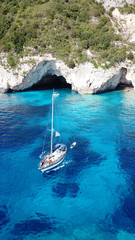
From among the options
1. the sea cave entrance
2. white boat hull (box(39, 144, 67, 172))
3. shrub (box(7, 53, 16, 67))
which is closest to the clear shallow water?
white boat hull (box(39, 144, 67, 172))

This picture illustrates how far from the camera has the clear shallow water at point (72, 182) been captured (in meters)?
14.3

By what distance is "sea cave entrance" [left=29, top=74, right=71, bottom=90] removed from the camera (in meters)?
69.6

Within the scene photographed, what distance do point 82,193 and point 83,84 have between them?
41.4 meters

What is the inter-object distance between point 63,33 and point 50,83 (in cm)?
2189

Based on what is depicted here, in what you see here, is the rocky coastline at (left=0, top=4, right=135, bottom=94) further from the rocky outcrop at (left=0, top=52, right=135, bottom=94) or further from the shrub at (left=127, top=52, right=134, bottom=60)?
the shrub at (left=127, top=52, right=134, bottom=60)

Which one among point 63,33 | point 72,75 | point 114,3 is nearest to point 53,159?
point 72,75

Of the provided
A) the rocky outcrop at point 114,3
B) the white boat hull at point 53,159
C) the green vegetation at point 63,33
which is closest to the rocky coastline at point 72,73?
the green vegetation at point 63,33

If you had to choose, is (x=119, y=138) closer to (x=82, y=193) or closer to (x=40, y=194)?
(x=82, y=193)

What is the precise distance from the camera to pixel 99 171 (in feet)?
68.9

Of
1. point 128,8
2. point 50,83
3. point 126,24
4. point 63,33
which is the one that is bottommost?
point 50,83

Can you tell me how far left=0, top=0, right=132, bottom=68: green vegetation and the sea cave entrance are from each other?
1444cm

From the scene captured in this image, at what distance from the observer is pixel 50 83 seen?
7456cm

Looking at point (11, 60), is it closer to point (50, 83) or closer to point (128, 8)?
point (50, 83)

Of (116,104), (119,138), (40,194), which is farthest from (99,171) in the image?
(116,104)
